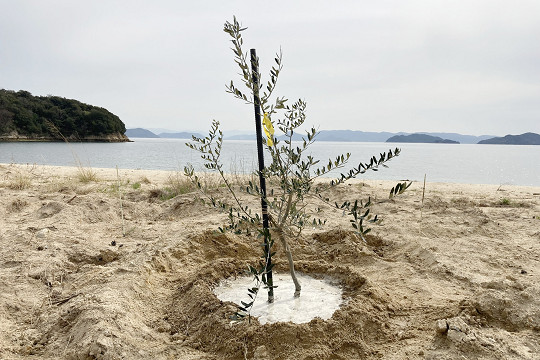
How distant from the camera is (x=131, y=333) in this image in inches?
114

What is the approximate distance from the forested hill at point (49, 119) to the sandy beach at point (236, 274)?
114 feet

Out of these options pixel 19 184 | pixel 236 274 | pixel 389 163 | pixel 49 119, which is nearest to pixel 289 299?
Answer: pixel 236 274

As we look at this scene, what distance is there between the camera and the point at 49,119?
3978 centimetres

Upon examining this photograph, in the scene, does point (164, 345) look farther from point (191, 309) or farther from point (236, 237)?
point (236, 237)

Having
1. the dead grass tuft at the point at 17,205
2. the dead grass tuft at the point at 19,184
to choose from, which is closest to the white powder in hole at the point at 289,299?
the dead grass tuft at the point at 17,205

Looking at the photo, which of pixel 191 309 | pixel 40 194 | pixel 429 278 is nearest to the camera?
pixel 191 309

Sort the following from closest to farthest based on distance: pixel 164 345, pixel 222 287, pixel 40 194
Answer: pixel 164 345
pixel 222 287
pixel 40 194

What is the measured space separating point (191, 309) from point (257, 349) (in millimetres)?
909

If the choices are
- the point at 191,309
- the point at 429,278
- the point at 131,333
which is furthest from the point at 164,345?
the point at 429,278

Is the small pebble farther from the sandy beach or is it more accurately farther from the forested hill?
the forested hill

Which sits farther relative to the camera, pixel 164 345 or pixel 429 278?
pixel 429 278

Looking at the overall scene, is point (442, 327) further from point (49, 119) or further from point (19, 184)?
point (49, 119)

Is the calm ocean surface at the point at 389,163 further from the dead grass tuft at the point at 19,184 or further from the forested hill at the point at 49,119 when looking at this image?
the forested hill at the point at 49,119

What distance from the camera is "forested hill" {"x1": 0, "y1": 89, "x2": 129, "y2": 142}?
132 feet
